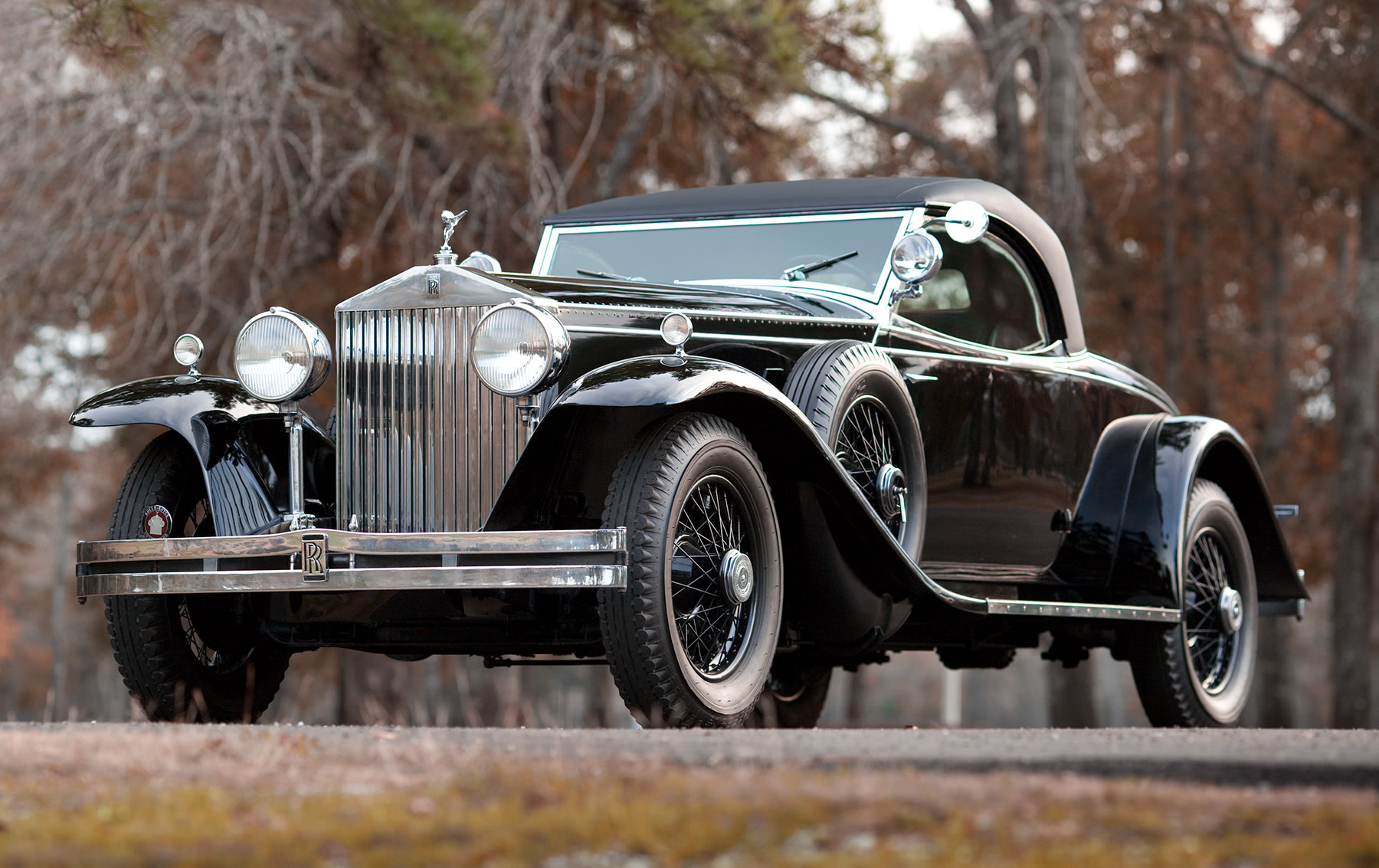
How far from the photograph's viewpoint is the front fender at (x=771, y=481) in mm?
4738

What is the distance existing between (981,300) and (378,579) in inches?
123

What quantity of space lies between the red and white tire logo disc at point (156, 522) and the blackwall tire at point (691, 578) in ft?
5.66

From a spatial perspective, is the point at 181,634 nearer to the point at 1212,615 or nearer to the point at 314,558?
the point at 314,558

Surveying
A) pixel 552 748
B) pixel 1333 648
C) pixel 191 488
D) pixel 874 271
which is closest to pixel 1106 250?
pixel 1333 648

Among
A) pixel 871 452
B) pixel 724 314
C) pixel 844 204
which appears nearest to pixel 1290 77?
pixel 844 204

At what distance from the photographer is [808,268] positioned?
6.54 m

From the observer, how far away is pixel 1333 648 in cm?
1755

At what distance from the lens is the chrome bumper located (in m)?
4.52

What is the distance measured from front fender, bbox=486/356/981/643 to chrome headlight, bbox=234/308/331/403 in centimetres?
92

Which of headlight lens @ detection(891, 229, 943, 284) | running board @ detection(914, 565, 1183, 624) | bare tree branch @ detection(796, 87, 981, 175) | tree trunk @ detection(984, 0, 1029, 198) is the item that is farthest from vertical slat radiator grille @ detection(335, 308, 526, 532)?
tree trunk @ detection(984, 0, 1029, 198)

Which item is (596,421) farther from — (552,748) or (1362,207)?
(1362,207)

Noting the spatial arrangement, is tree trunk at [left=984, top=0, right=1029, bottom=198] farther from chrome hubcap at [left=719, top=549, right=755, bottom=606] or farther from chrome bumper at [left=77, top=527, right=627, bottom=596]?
chrome bumper at [left=77, top=527, right=627, bottom=596]

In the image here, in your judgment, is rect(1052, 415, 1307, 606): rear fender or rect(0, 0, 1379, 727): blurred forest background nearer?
rect(1052, 415, 1307, 606): rear fender

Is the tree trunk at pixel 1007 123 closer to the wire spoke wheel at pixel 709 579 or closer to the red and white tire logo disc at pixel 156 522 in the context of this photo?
the wire spoke wheel at pixel 709 579
